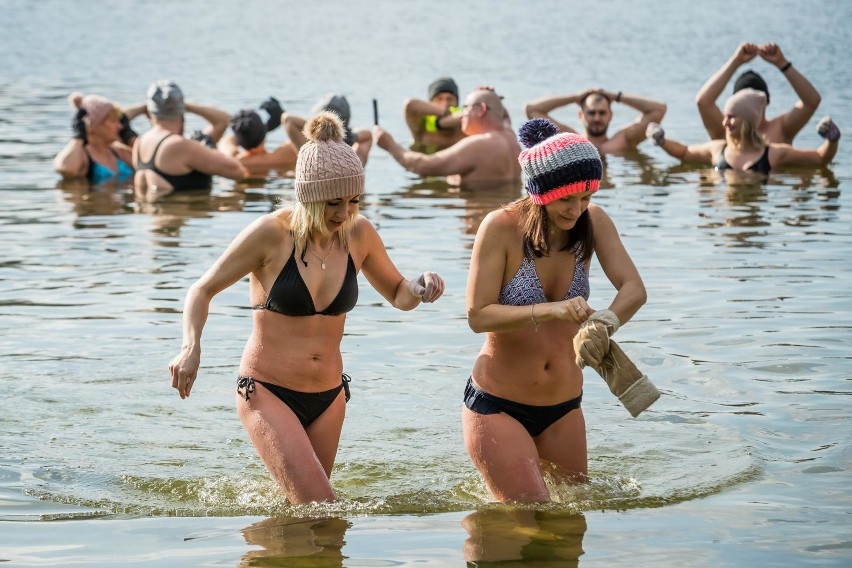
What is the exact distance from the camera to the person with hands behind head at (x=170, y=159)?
15.1 meters

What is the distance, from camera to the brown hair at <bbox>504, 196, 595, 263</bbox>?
19.4 feet

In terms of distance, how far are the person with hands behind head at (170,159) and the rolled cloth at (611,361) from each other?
9999 millimetres

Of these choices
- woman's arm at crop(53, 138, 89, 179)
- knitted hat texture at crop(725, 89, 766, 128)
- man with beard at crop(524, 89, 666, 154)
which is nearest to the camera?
knitted hat texture at crop(725, 89, 766, 128)

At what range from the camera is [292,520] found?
609 centimetres

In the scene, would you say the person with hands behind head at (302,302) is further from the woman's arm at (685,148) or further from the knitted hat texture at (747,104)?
the woman's arm at (685,148)

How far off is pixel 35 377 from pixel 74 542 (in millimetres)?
2983

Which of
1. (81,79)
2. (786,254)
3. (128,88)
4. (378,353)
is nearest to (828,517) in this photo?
(378,353)

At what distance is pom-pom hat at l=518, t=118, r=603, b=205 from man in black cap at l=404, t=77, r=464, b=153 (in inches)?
471

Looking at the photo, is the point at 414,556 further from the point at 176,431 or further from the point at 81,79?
the point at 81,79

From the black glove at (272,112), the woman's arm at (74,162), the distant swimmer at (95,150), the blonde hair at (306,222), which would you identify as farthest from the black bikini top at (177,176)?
the blonde hair at (306,222)

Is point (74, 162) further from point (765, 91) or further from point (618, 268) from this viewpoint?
point (618, 268)

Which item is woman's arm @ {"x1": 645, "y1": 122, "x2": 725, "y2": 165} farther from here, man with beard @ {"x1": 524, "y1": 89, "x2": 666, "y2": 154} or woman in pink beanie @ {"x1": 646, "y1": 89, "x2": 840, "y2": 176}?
man with beard @ {"x1": 524, "y1": 89, "x2": 666, "y2": 154}

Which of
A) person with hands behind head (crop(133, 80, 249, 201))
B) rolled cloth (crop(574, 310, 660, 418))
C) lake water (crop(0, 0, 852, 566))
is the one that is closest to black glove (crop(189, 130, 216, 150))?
lake water (crop(0, 0, 852, 566))

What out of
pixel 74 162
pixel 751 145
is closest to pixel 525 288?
pixel 751 145
